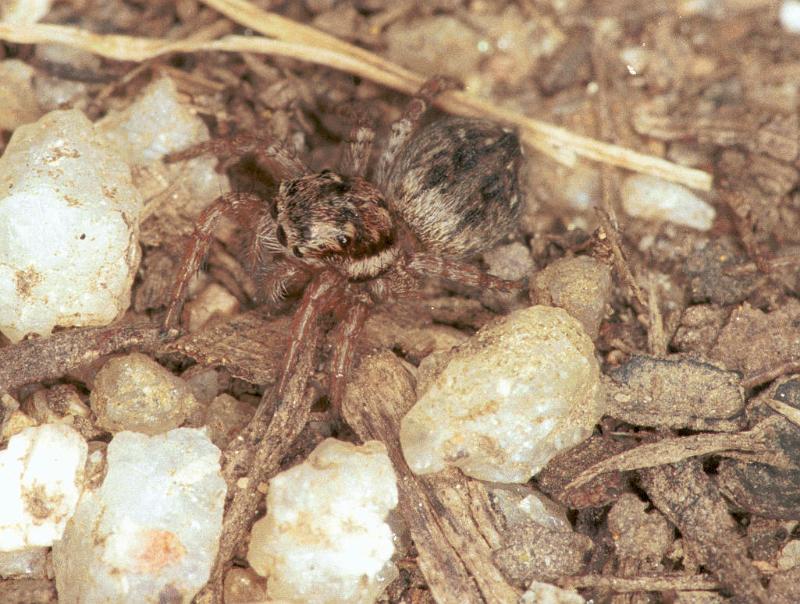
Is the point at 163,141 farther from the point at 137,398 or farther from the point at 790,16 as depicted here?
the point at 790,16

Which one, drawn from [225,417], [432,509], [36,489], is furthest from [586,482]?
[36,489]

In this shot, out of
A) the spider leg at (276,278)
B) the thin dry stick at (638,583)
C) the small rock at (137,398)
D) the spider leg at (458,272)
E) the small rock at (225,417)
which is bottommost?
the thin dry stick at (638,583)

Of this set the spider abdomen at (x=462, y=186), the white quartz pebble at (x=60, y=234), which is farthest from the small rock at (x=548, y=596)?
the white quartz pebble at (x=60, y=234)

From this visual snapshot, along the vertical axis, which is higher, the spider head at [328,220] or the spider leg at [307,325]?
the spider head at [328,220]

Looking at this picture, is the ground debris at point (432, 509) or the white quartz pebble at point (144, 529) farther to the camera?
the ground debris at point (432, 509)

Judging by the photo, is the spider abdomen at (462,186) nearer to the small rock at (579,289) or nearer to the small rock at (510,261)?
the small rock at (510,261)

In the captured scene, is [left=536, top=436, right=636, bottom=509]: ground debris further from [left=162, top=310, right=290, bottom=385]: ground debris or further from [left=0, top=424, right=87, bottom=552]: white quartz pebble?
[left=0, top=424, right=87, bottom=552]: white quartz pebble
